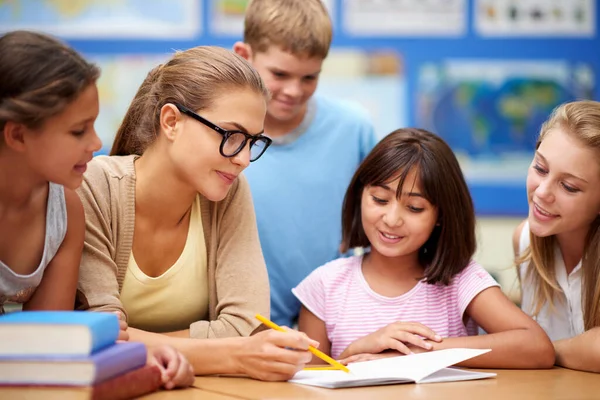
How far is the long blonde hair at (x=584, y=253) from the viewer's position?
197 centimetres

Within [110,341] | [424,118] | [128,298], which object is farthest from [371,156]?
[424,118]

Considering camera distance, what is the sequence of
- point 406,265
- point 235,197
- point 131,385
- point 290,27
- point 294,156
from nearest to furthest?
point 131,385 < point 235,197 < point 406,265 < point 290,27 < point 294,156

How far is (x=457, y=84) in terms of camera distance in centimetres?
359

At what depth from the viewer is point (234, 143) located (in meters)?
1.74

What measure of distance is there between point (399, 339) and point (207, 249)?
0.51 metres

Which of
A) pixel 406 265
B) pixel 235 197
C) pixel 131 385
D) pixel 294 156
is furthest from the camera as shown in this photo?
pixel 294 156

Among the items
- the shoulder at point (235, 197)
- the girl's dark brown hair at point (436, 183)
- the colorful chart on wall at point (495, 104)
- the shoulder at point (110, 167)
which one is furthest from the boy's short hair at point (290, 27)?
the colorful chart on wall at point (495, 104)

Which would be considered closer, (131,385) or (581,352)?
(131,385)

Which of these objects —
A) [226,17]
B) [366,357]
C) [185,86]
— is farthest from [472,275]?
[226,17]

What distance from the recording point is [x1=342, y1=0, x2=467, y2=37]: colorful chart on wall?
3.51m

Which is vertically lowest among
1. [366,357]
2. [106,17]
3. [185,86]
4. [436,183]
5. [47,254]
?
[366,357]

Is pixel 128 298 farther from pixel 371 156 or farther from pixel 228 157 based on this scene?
pixel 371 156

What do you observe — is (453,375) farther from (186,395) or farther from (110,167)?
(110,167)

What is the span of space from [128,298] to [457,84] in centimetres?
224
